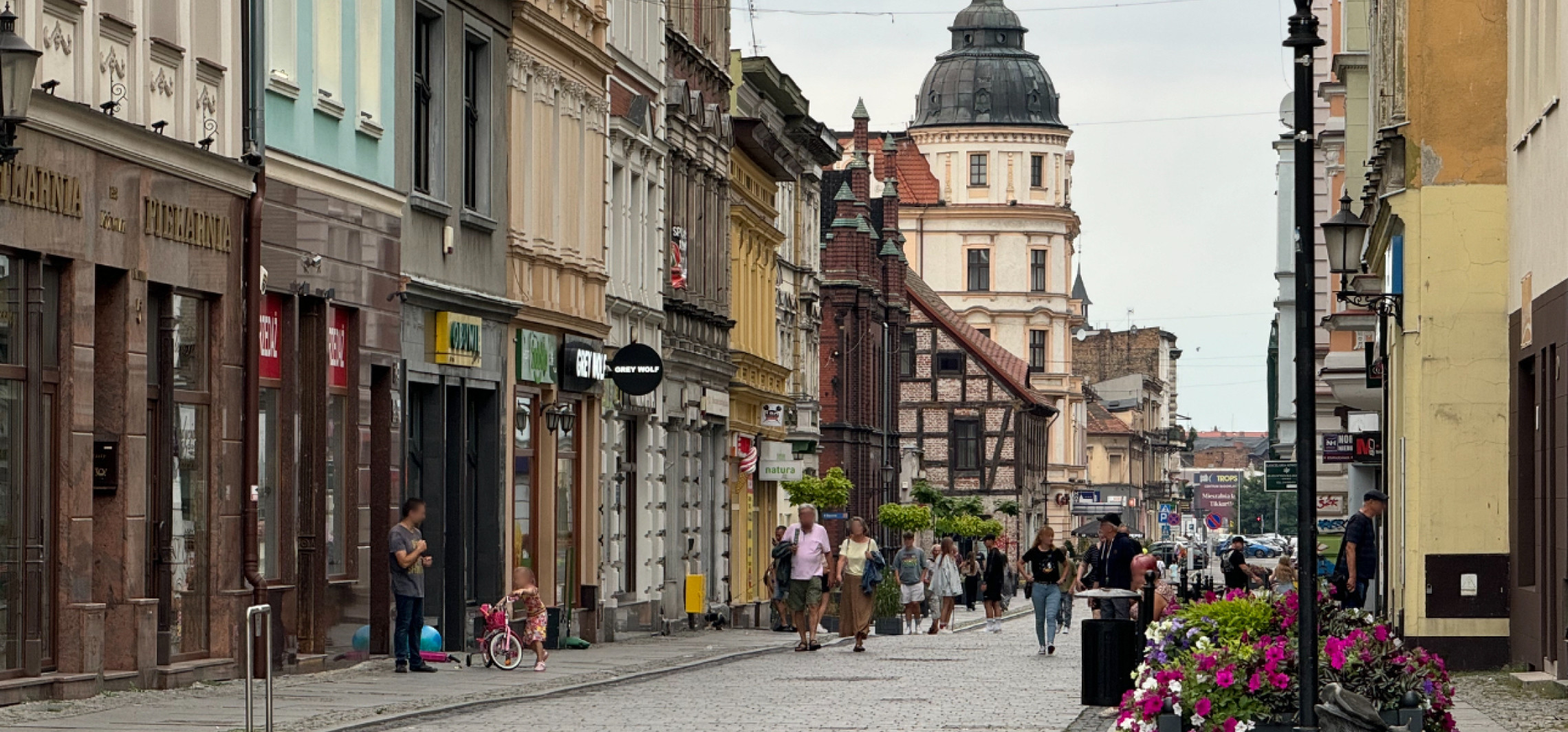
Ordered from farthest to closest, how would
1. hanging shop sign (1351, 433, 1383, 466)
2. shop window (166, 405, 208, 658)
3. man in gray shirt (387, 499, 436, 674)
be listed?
hanging shop sign (1351, 433, 1383, 466)
man in gray shirt (387, 499, 436, 674)
shop window (166, 405, 208, 658)

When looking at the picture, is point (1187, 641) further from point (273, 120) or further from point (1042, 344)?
point (1042, 344)

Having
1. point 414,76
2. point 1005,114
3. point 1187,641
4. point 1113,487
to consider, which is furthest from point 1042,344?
point 1187,641

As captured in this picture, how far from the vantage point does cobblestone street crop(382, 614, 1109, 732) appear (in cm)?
1853

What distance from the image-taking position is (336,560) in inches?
1009

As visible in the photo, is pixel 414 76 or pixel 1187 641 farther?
pixel 414 76

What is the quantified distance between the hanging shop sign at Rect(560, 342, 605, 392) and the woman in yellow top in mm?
3745

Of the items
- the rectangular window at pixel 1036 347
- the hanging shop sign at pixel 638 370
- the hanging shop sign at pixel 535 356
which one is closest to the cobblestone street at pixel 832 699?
the hanging shop sign at pixel 535 356

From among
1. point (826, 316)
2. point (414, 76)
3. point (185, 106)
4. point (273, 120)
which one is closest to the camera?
point (185, 106)

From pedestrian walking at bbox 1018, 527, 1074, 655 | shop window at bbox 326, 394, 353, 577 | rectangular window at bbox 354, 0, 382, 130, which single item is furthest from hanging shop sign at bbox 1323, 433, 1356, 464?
shop window at bbox 326, 394, 353, 577

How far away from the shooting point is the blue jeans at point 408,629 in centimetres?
2436

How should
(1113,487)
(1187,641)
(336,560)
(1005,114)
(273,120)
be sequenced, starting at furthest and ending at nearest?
(1113,487) < (1005,114) < (336,560) < (273,120) < (1187,641)

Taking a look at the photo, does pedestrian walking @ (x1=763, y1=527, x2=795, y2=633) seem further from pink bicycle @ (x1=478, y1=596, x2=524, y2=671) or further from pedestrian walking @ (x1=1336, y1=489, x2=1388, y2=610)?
pedestrian walking @ (x1=1336, y1=489, x2=1388, y2=610)

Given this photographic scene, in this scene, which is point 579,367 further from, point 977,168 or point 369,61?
point 977,168

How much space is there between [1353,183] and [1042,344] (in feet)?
310
